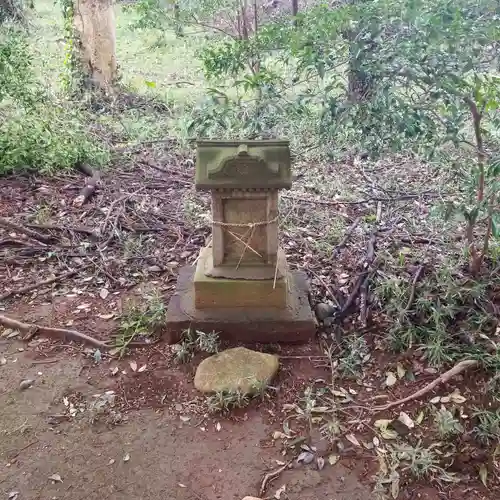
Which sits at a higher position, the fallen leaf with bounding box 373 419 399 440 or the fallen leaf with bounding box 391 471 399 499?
the fallen leaf with bounding box 373 419 399 440

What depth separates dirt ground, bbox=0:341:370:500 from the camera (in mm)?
2248

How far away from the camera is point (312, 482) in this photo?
2283 mm

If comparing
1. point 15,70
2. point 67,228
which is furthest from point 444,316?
point 15,70

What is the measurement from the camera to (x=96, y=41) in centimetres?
739

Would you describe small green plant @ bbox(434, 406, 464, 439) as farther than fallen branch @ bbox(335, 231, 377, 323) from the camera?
No

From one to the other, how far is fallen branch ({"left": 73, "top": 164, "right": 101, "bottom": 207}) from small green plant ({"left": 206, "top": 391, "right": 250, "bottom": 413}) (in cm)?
276

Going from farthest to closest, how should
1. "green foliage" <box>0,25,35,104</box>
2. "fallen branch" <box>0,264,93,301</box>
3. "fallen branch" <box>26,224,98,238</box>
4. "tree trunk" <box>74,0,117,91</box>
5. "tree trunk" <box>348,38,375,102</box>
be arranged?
"tree trunk" <box>74,0,117,91</box>, "green foliage" <box>0,25,35,104</box>, "fallen branch" <box>26,224,98,238</box>, "fallen branch" <box>0,264,93,301</box>, "tree trunk" <box>348,38,375,102</box>

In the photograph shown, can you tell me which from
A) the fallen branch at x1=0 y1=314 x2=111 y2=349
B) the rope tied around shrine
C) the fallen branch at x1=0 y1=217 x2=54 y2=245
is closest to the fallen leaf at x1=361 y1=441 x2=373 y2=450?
the rope tied around shrine

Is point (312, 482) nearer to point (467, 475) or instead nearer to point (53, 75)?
point (467, 475)

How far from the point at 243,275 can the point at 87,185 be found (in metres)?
2.68

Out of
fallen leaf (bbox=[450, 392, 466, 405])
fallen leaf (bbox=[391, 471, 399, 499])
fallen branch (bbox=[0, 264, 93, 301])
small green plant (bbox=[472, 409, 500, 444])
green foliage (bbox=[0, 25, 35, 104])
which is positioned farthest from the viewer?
green foliage (bbox=[0, 25, 35, 104])

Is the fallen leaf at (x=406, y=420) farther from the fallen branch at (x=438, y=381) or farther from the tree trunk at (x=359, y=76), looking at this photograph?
the tree trunk at (x=359, y=76)

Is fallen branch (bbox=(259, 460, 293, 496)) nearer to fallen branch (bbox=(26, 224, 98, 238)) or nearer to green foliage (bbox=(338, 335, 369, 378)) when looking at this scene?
green foliage (bbox=(338, 335, 369, 378))

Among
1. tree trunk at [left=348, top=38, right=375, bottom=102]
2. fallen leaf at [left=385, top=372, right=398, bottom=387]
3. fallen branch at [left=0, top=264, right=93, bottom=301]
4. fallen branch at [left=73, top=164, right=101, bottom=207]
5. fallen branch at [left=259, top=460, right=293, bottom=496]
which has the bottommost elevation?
fallen branch at [left=259, top=460, right=293, bottom=496]
